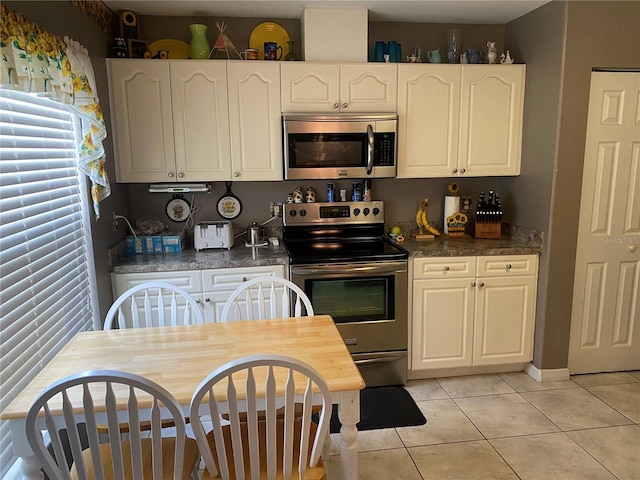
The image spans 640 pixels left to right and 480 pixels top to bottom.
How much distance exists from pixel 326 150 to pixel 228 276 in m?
1.05

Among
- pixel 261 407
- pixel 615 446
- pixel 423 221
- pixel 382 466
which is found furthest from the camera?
pixel 423 221

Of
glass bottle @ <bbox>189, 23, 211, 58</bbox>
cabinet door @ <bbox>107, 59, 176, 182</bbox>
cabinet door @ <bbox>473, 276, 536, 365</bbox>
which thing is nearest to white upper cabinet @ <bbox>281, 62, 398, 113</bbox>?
glass bottle @ <bbox>189, 23, 211, 58</bbox>

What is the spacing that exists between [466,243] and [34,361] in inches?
102

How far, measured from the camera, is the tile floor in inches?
85.7

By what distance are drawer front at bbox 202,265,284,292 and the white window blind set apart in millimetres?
673

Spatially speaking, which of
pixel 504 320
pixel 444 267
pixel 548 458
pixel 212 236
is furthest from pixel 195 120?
pixel 548 458

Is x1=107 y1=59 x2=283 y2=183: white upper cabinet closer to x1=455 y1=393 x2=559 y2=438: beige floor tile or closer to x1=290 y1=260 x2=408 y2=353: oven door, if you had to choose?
x1=290 y1=260 x2=408 y2=353: oven door

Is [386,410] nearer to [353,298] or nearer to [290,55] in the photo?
[353,298]

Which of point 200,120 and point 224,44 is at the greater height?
point 224,44

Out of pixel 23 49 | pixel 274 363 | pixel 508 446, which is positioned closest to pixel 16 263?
pixel 23 49

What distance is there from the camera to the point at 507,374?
3.12 meters

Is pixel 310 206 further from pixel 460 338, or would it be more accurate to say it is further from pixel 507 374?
pixel 507 374

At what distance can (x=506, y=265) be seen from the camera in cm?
296

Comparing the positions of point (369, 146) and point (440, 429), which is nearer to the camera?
point (440, 429)
